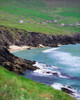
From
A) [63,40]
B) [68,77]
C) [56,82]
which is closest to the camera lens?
[56,82]

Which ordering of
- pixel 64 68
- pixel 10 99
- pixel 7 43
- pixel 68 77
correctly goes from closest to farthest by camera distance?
pixel 10 99 → pixel 68 77 → pixel 64 68 → pixel 7 43

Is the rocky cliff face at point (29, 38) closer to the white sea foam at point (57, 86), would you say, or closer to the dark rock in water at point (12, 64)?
the dark rock in water at point (12, 64)

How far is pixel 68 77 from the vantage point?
205 ft

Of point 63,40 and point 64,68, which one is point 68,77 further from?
point 63,40

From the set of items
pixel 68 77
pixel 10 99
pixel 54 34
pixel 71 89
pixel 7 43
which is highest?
pixel 54 34

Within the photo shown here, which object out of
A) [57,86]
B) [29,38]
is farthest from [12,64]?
[29,38]

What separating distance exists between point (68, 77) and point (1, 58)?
25.7 meters

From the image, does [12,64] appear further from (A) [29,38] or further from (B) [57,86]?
(A) [29,38]

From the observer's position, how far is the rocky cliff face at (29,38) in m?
141

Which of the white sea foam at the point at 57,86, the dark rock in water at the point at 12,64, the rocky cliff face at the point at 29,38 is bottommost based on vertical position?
A: the white sea foam at the point at 57,86

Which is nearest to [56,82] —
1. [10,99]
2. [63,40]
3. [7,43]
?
[10,99]

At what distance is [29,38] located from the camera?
520ft

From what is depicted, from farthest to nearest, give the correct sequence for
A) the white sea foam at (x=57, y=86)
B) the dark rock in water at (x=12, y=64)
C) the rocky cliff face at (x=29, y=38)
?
the rocky cliff face at (x=29, y=38) → the dark rock in water at (x=12, y=64) → the white sea foam at (x=57, y=86)

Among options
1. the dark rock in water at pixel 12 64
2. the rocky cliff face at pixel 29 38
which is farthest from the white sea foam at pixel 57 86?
the rocky cliff face at pixel 29 38
